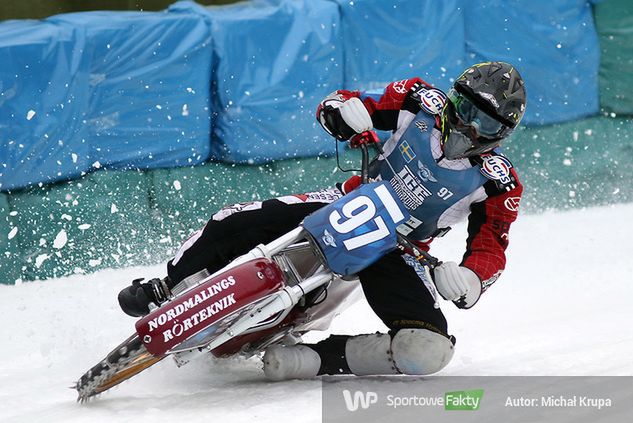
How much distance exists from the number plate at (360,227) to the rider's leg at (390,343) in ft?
0.95

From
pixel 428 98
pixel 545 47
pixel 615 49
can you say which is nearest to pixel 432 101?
pixel 428 98

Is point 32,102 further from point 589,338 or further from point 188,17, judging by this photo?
point 589,338

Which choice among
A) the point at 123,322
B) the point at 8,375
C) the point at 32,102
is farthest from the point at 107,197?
the point at 8,375

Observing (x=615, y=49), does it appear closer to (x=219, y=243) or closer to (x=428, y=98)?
(x=428, y=98)

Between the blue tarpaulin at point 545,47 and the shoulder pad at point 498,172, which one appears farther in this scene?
the blue tarpaulin at point 545,47

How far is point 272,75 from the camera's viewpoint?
6.42 m

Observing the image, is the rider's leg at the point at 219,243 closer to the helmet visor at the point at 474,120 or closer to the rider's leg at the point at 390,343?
the rider's leg at the point at 390,343

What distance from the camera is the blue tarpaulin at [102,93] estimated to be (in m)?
5.62

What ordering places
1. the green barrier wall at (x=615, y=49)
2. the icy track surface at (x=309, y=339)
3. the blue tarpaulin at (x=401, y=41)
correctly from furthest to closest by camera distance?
1. the green barrier wall at (x=615, y=49)
2. the blue tarpaulin at (x=401, y=41)
3. the icy track surface at (x=309, y=339)

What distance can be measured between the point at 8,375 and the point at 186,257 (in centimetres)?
96

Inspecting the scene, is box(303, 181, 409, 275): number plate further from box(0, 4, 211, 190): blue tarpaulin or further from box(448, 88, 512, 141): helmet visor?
box(0, 4, 211, 190): blue tarpaulin

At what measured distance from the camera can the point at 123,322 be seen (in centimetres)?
509

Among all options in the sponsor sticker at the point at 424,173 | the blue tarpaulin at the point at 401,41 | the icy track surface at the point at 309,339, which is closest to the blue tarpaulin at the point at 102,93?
the icy track surface at the point at 309,339

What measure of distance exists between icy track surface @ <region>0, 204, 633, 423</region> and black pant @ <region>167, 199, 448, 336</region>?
→ 1.21 feet
